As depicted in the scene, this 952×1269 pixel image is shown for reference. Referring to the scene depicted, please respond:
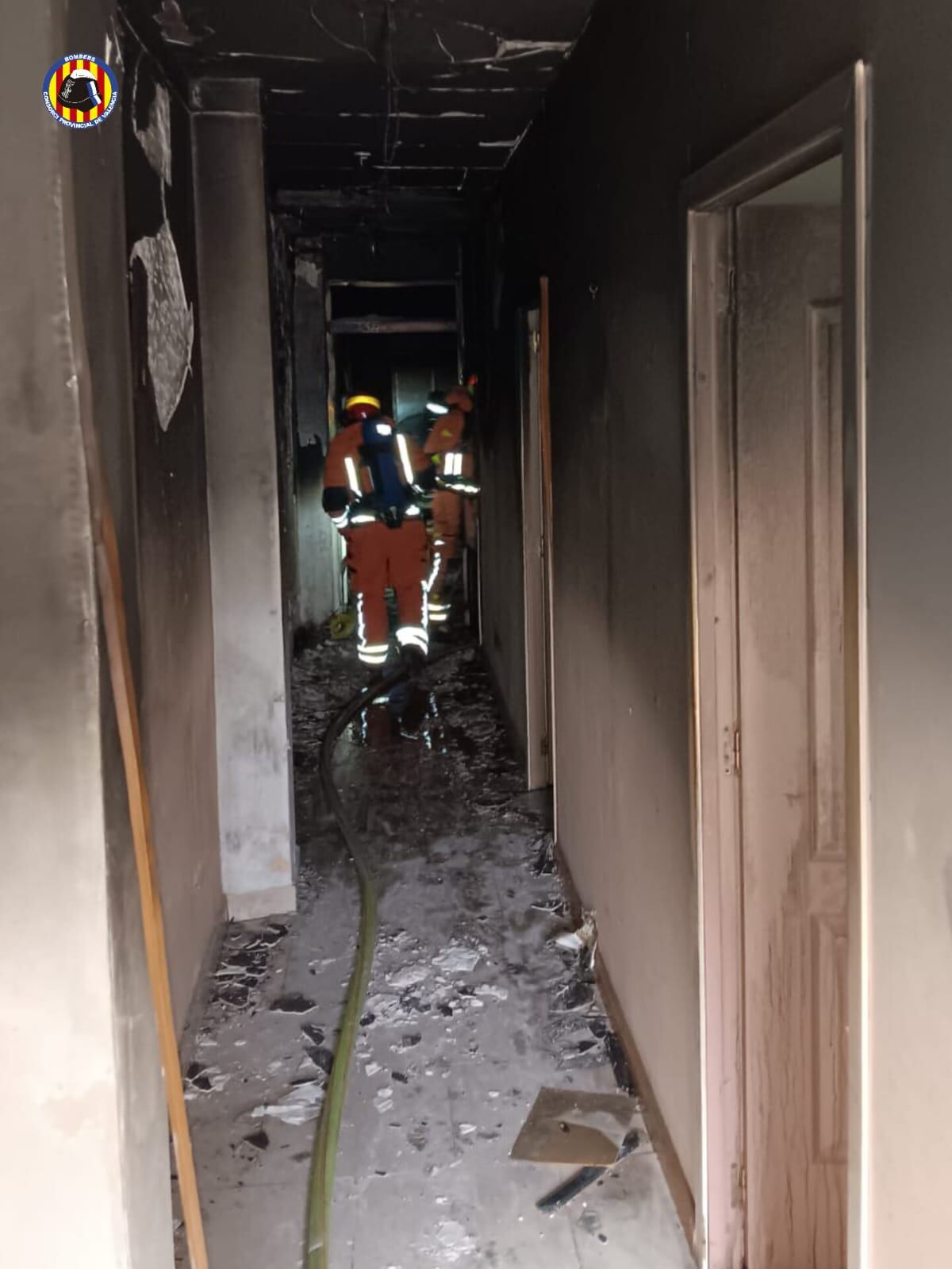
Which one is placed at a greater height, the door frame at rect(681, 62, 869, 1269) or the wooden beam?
the wooden beam

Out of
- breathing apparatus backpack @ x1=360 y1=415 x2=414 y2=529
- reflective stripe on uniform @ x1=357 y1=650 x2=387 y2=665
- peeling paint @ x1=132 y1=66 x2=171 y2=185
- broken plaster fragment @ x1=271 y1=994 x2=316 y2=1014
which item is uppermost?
peeling paint @ x1=132 y1=66 x2=171 y2=185

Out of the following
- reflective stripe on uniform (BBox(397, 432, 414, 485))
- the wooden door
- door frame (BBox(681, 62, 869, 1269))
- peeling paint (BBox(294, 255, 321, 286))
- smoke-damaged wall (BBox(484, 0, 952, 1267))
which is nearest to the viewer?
smoke-damaged wall (BBox(484, 0, 952, 1267))

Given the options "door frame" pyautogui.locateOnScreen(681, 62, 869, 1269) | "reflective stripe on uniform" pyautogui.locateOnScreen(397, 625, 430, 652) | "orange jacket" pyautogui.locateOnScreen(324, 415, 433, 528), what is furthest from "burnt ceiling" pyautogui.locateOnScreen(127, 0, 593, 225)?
"reflective stripe on uniform" pyautogui.locateOnScreen(397, 625, 430, 652)

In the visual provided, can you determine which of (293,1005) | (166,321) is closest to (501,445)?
(166,321)

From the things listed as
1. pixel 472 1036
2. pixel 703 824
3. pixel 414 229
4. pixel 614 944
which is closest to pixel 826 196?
pixel 703 824

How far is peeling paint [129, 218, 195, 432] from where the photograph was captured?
9.41 feet

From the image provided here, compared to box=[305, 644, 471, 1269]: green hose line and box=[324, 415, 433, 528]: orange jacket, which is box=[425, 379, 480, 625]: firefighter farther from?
box=[305, 644, 471, 1269]: green hose line

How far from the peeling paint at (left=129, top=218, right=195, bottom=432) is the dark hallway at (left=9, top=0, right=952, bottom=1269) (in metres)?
0.02

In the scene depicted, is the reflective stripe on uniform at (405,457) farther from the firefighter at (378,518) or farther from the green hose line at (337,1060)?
the green hose line at (337,1060)

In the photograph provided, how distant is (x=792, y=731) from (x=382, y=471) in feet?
16.4

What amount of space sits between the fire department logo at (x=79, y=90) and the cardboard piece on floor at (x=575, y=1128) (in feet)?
7.25

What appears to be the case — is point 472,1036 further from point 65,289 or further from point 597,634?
point 65,289

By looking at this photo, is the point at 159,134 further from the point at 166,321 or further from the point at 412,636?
the point at 412,636

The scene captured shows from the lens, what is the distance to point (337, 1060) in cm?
Answer: 278
